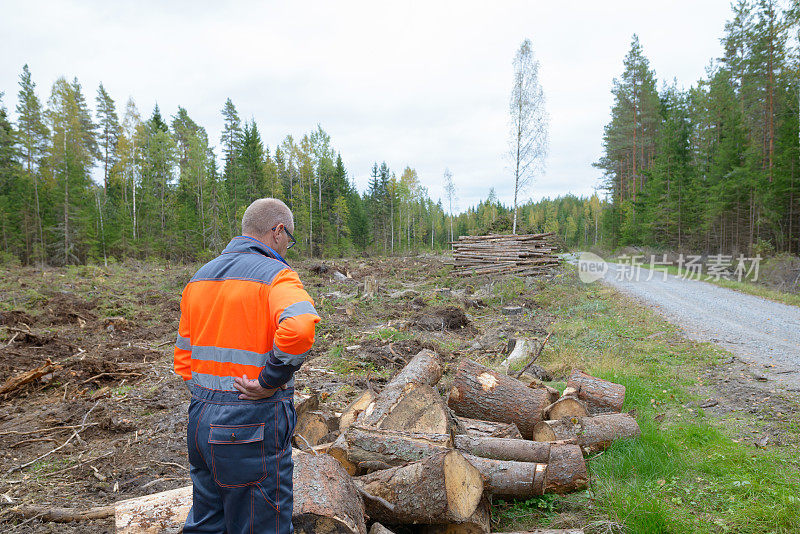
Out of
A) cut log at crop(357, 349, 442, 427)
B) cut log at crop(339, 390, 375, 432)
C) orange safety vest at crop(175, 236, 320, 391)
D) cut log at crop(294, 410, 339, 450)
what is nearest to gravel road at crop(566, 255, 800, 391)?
cut log at crop(357, 349, 442, 427)

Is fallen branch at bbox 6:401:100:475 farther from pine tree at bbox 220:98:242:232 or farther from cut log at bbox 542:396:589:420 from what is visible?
pine tree at bbox 220:98:242:232

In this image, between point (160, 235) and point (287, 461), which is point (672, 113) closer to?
point (287, 461)

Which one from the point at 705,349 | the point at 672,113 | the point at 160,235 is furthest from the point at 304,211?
the point at 705,349

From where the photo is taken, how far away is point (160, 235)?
1315 inches

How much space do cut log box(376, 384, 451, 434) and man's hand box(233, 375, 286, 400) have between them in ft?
5.99

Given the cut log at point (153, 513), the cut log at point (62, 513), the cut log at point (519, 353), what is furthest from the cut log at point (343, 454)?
the cut log at point (519, 353)

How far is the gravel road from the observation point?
7004 millimetres

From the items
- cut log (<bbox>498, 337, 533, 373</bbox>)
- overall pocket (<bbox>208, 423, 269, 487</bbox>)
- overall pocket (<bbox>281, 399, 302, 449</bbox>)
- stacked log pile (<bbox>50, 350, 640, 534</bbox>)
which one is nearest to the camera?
overall pocket (<bbox>208, 423, 269, 487</bbox>)

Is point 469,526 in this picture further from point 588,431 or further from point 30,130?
point 30,130

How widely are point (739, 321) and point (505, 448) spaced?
410 inches

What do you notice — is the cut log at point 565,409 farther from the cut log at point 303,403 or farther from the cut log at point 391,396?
the cut log at point 303,403

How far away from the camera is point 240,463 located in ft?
6.51

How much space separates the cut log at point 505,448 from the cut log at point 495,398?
669mm

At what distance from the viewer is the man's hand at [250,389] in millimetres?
1999
